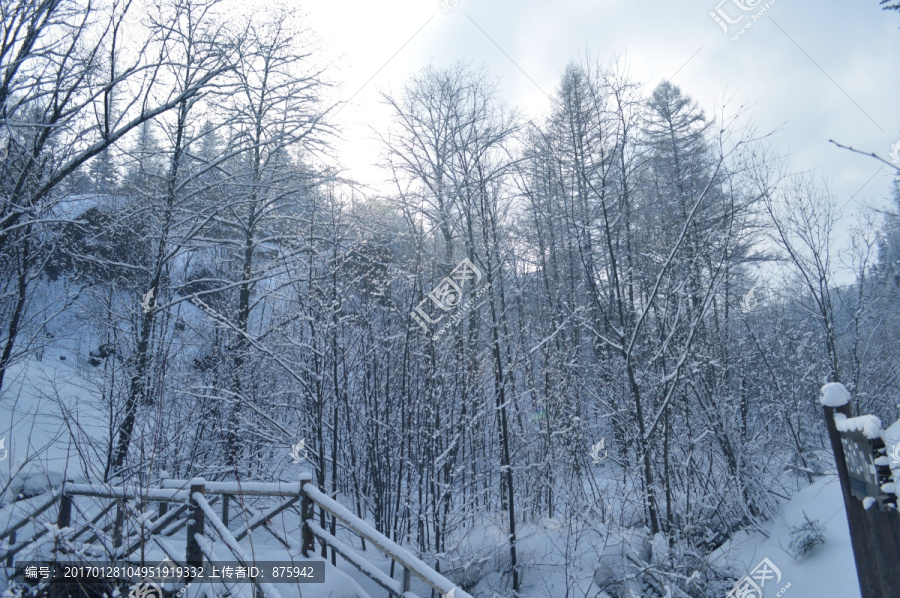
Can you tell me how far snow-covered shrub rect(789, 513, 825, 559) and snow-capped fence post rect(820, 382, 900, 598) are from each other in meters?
3.03

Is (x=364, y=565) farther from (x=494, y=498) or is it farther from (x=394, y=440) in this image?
(x=494, y=498)

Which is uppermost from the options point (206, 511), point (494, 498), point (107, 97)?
point (107, 97)

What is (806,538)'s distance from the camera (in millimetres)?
5566

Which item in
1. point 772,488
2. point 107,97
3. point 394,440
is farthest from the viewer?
point 394,440

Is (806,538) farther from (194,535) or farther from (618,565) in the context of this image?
(194,535)

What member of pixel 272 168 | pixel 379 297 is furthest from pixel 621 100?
pixel 272 168

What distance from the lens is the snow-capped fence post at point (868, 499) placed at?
287 centimetres

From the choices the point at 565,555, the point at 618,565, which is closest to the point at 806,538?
the point at 618,565

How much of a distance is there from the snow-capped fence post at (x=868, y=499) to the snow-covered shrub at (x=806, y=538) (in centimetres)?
303

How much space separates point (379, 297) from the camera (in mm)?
9445

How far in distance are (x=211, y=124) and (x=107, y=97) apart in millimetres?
7473

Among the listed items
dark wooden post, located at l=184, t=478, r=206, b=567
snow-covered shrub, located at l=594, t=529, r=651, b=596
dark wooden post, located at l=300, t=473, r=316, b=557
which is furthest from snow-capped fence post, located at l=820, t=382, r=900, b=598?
dark wooden post, located at l=184, t=478, r=206, b=567

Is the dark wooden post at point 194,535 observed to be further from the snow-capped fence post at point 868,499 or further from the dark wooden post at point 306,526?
the snow-capped fence post at point 868,499

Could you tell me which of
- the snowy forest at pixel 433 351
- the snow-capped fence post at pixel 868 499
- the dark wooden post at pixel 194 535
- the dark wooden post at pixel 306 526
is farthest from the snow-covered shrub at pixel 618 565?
the dark wooden post at pixel 194 535
